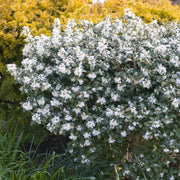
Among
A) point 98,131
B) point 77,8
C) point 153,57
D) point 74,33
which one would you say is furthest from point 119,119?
point 77,8

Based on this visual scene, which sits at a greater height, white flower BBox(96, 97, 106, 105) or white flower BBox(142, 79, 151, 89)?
white flower BBox(142, 79, 151, 89)

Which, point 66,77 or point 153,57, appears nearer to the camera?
point 153,57

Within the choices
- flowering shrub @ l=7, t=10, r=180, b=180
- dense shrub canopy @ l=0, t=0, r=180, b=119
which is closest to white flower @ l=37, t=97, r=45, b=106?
flowering shrub @ l=7, t=10, r=180, b=180

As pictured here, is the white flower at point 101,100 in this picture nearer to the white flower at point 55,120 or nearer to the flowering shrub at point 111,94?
the flowering shrub at point 111,94

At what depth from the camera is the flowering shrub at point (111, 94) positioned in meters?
2.25

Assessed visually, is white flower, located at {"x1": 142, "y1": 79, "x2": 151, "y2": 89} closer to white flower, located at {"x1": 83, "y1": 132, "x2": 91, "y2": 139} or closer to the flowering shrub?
the flowering shrub

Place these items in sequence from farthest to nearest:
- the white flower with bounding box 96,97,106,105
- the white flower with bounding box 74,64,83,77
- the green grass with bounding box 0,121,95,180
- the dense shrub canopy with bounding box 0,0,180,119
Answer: the dense shrub canopy with bounding box 0,0,180,119
the green grass with bounding box 0,121,95,180
the white flower with bounding box 96,97,106,105
the white flower with bounding box 74,64,83,77

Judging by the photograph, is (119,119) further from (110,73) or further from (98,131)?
(110,73)

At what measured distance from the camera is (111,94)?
2.36 m

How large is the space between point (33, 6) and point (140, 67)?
6.34ft

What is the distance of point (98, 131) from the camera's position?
2.37 metres

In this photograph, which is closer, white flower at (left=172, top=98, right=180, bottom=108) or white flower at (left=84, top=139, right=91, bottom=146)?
white flower at (left=172, top=98, right=180, bottom=108)

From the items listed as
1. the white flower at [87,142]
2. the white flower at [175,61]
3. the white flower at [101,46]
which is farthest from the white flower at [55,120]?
the white flower at [175,61]

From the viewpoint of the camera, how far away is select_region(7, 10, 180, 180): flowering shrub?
2252mm
